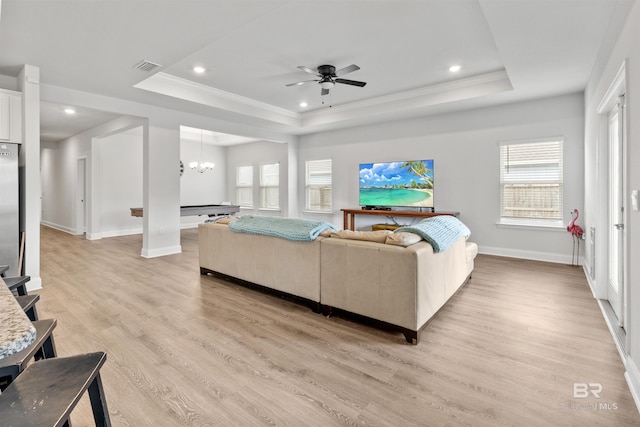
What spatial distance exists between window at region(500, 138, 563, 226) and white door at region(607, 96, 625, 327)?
6.36ft

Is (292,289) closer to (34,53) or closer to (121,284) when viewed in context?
(121,284)

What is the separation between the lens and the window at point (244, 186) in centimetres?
1019

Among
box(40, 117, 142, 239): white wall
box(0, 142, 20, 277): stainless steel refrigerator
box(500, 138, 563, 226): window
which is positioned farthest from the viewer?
box(40, 117, 142, 239): white wall

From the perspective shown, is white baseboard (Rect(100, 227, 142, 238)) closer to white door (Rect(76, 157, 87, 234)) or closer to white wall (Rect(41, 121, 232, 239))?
white wall (Rect(41, 121, 232, 239))

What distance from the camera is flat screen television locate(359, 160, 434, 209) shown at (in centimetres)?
621

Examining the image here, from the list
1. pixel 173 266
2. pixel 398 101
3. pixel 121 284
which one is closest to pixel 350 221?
pixel 398 101

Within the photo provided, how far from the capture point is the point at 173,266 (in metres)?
4.89

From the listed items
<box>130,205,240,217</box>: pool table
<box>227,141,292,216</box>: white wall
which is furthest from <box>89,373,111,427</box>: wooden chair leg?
<box>227,141,292,216</box>: white wall

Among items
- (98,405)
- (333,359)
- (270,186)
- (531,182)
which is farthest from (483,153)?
(98,405)

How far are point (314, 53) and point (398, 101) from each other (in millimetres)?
2291

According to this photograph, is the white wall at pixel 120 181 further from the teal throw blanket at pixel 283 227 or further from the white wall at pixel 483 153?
the teal throw blanket at pixel 283 227

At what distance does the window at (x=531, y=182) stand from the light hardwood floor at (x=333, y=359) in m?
1.70

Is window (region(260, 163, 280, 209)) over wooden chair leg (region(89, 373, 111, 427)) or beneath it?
over

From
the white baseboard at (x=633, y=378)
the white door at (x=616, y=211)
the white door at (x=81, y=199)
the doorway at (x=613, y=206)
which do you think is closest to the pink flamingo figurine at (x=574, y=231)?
the doorway at (x=613, y=206)
